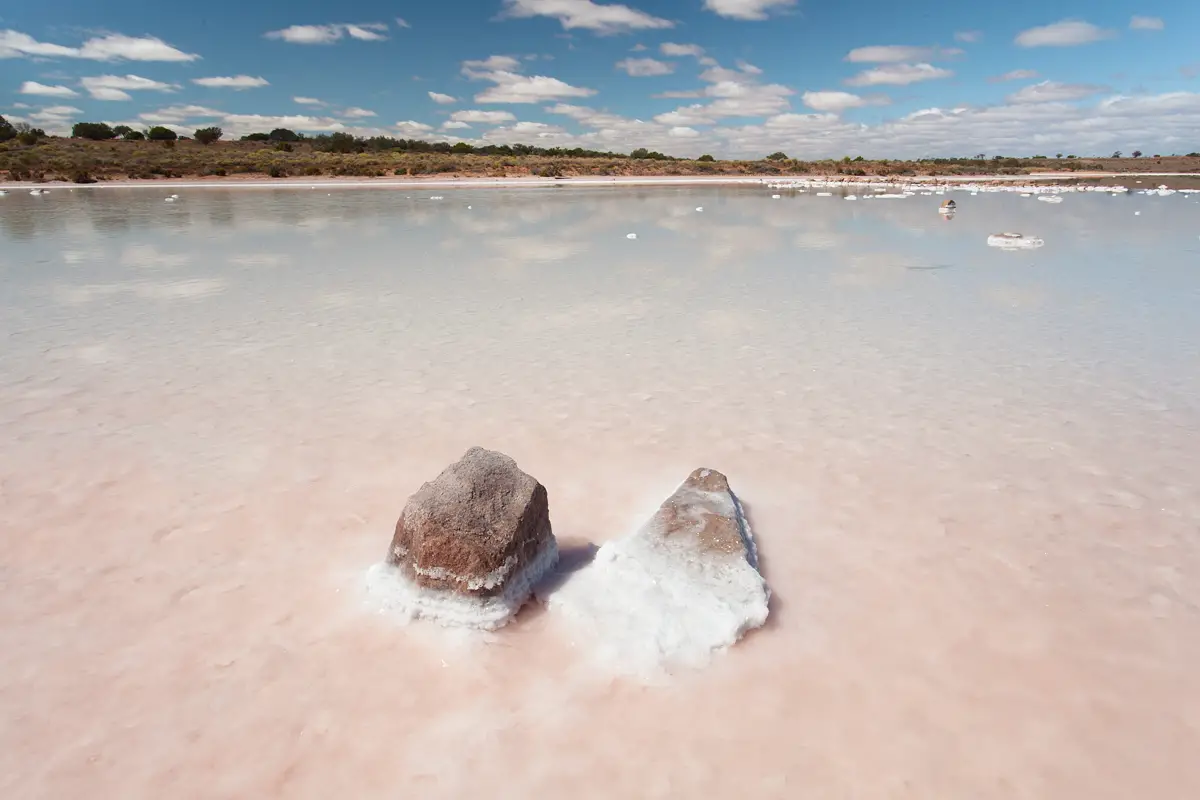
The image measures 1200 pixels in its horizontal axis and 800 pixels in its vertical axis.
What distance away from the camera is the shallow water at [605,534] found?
2.55 meters

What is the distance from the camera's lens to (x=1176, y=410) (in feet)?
18.4

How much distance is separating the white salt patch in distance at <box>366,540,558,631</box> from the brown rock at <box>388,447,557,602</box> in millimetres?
17

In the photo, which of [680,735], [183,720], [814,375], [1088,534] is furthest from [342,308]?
[1088,534]

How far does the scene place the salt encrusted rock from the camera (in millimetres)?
3229

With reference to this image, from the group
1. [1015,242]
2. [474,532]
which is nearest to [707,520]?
[474,532]

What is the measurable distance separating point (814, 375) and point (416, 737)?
517 centimetres

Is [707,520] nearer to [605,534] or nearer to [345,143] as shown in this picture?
[605,534]

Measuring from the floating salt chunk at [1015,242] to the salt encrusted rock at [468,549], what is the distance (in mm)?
16067

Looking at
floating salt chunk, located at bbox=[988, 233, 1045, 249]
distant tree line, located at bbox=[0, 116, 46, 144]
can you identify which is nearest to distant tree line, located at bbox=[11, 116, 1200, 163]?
distant tree line, located at bbox=[0, 116, 46, 144]

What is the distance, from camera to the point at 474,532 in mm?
3301

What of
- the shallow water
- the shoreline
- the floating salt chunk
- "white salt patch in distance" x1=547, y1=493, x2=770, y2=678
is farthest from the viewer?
the shoreline

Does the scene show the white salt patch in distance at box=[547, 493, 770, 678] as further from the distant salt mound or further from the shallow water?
the shallow water

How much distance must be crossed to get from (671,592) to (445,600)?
114 centimetres

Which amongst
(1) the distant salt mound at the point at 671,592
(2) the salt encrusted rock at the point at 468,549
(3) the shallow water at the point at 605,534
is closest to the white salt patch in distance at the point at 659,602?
(1) the distant salt mound at the point at 671,592
